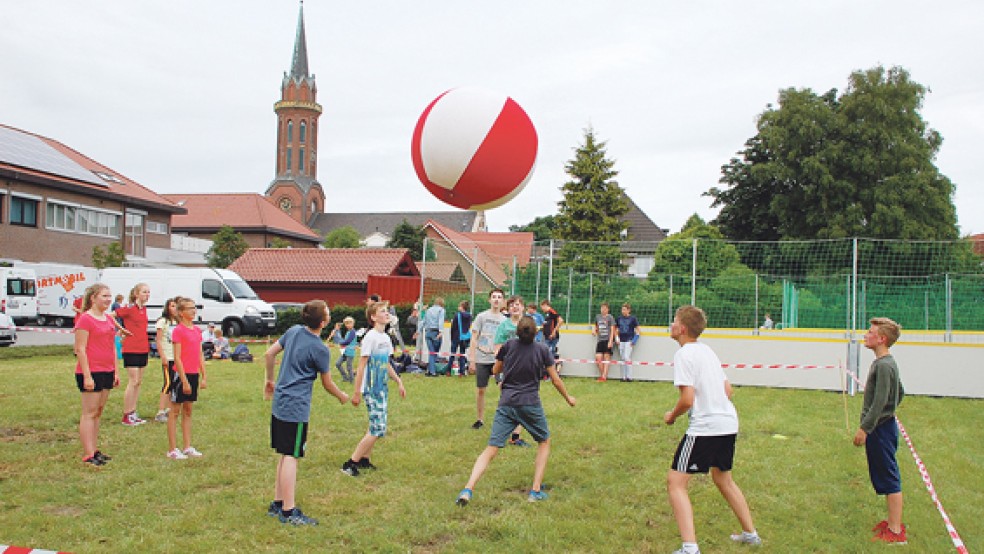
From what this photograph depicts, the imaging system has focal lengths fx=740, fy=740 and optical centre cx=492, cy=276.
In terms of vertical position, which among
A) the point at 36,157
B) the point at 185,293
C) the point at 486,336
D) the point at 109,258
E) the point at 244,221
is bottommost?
the point at 486,336

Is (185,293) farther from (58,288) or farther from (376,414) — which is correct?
(376,414)

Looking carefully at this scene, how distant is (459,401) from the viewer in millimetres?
11773

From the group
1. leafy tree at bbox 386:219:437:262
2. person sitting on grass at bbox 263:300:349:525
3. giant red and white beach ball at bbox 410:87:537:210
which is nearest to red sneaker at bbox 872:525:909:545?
giant red and white beach ball at bbox 410:87:537:210

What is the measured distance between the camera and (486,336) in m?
9.57

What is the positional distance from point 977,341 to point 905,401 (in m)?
2.47

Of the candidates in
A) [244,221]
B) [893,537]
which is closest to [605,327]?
[893,537]

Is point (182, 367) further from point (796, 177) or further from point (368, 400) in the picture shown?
point (796, 177)

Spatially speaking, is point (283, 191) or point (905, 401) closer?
point (905, 401)

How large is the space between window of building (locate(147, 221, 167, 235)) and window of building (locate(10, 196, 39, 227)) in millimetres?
8110

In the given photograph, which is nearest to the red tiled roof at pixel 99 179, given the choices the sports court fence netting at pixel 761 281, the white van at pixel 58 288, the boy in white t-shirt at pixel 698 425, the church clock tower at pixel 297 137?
the white van at pixel 58 288

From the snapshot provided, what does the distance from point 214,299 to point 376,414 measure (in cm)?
2040

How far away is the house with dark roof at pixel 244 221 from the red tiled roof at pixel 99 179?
72.3 ft

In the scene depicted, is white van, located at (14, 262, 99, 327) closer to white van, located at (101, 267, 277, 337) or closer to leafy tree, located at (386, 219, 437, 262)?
white van, located at (101, 267, 277, 337)

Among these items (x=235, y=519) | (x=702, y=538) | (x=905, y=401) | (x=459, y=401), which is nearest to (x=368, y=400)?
(x=235, y=519)
